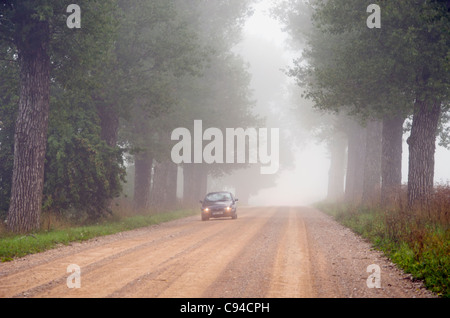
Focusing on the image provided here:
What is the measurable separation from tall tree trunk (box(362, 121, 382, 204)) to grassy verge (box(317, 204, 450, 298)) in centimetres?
770

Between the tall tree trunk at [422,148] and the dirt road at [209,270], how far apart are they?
15.4 ft

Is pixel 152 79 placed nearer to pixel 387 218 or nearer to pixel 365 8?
pixel 365 8

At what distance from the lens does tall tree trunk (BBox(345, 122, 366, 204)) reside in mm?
31908

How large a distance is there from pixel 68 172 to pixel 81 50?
478 centimetres

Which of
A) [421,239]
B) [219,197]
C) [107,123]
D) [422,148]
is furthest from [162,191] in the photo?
[421,239]

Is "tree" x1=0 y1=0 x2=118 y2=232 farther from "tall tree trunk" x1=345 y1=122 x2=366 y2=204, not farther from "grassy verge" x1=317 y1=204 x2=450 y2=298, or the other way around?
"tall tree trunk" x1=345 y1=122 x2=366 y2=204

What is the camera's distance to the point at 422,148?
16.2 m

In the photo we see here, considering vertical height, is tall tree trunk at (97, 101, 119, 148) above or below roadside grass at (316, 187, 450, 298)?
above

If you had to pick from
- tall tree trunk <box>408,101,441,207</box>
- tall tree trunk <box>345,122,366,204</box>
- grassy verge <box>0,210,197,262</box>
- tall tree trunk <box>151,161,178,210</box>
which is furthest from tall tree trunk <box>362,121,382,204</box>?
tall tree trunk <box>151,161,178,210</box>

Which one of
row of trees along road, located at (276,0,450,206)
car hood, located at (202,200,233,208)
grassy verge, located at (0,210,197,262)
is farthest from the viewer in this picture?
car hood, located at (202,200,233,208)

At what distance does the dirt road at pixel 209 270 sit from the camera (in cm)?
652

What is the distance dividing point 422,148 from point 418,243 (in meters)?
7.87

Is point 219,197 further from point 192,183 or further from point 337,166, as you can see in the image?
point 337,166
